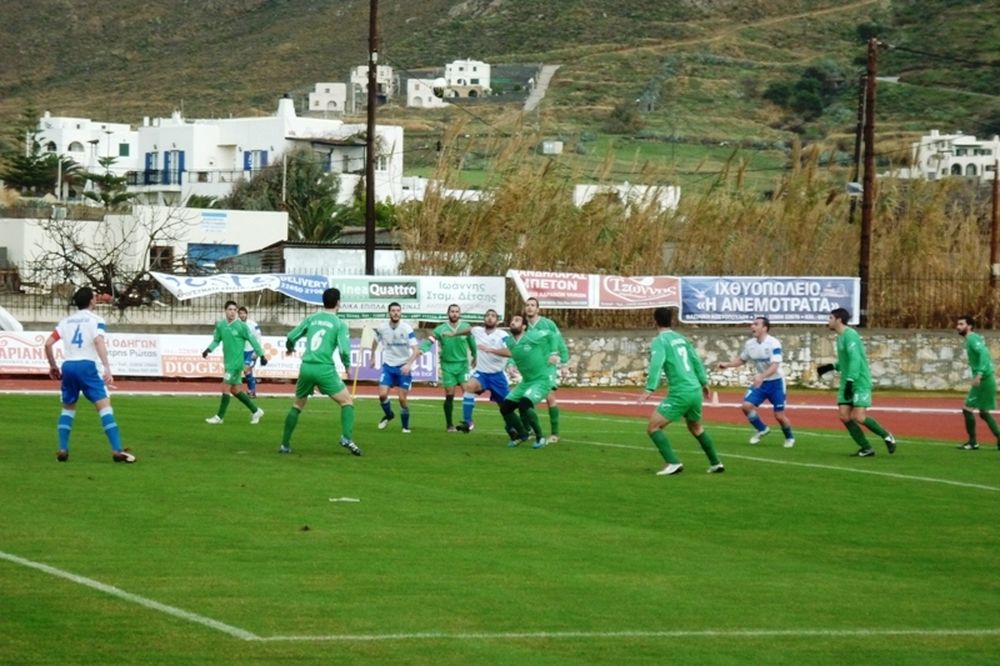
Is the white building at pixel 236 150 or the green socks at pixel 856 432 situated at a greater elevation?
the white building at pixel 236 150

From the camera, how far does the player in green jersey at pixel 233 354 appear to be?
26734 millimetres

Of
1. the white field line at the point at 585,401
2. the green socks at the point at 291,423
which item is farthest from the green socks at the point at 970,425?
the white field line at the point at 585,401

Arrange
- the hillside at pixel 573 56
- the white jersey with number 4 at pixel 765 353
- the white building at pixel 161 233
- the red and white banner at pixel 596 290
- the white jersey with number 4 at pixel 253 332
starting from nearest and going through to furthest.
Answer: the white jersey with number 4 at pixel 765 353 → the white jersey with number 4 at pixel 253 332 → the red and white banner at pixel 596 290 → the white building at pixel 161 233 → the hillside at pixel 573 56

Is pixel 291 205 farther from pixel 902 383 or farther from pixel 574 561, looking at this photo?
pixel 574 561

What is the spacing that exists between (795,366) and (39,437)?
25121 mm

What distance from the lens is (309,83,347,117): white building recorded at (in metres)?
130

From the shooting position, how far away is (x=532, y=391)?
23203mm

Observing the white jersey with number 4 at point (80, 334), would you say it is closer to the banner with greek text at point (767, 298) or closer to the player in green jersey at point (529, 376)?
the player in green jersey at point (529, 376)

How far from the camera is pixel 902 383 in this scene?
146 ft

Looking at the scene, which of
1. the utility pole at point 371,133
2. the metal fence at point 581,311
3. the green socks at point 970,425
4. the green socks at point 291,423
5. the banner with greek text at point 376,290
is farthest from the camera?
the utility pole at point 371,133

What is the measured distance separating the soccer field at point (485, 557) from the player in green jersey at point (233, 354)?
4.02m

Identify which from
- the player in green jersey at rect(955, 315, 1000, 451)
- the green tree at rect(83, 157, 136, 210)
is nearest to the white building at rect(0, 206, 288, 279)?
the green tree at rect(83, 157, 136, 210)

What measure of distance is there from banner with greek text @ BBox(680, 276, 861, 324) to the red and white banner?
530 mm

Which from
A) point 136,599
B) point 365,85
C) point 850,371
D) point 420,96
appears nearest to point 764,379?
point 850,371
